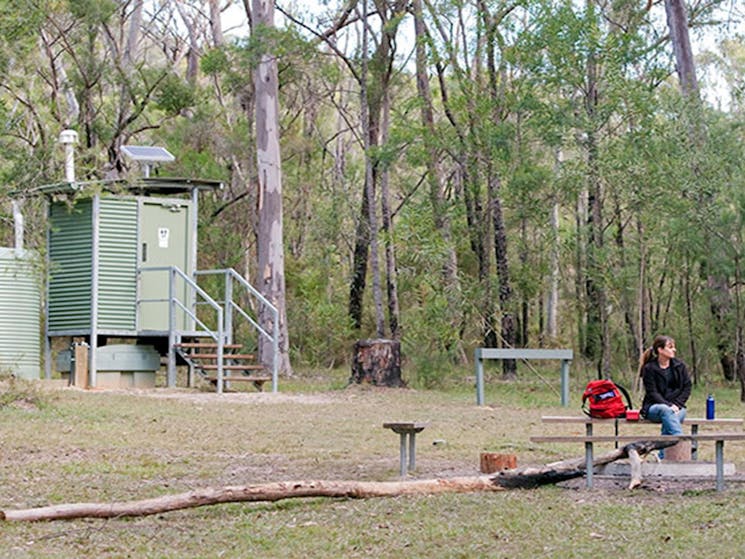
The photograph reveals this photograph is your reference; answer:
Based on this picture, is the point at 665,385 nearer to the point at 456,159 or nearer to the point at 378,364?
the point at 378,364

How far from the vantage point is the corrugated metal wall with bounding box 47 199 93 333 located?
23.2 meters

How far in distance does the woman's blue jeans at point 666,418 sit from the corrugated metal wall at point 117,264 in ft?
46.0

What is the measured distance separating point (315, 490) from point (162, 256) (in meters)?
15.2

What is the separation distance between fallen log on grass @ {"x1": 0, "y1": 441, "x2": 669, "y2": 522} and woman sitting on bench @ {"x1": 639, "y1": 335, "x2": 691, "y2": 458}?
20.3 inches

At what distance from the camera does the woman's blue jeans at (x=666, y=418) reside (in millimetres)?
10750

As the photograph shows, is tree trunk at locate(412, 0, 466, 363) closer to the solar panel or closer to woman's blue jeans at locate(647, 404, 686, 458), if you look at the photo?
the solar panel

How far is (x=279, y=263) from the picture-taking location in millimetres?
29281

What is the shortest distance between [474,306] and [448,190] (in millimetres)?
12637

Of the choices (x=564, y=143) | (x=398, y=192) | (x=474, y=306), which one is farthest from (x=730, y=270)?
(x=398, y=192)

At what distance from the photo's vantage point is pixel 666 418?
10750 mm

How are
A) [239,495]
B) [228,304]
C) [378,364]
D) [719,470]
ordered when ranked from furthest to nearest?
[378,364]
[228,304]
[719,470]
[239,495]

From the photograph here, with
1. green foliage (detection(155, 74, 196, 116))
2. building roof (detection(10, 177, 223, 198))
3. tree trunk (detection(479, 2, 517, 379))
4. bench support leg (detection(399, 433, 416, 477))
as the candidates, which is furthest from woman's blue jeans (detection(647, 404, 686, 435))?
green foliage (detection(155, 74, 196, 116))

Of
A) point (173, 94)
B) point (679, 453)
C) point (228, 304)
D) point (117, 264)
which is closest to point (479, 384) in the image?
point (228, 304)

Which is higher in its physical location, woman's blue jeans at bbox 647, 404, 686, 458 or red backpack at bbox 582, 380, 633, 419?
red backpack at bbox 582, 380, 633, 419
